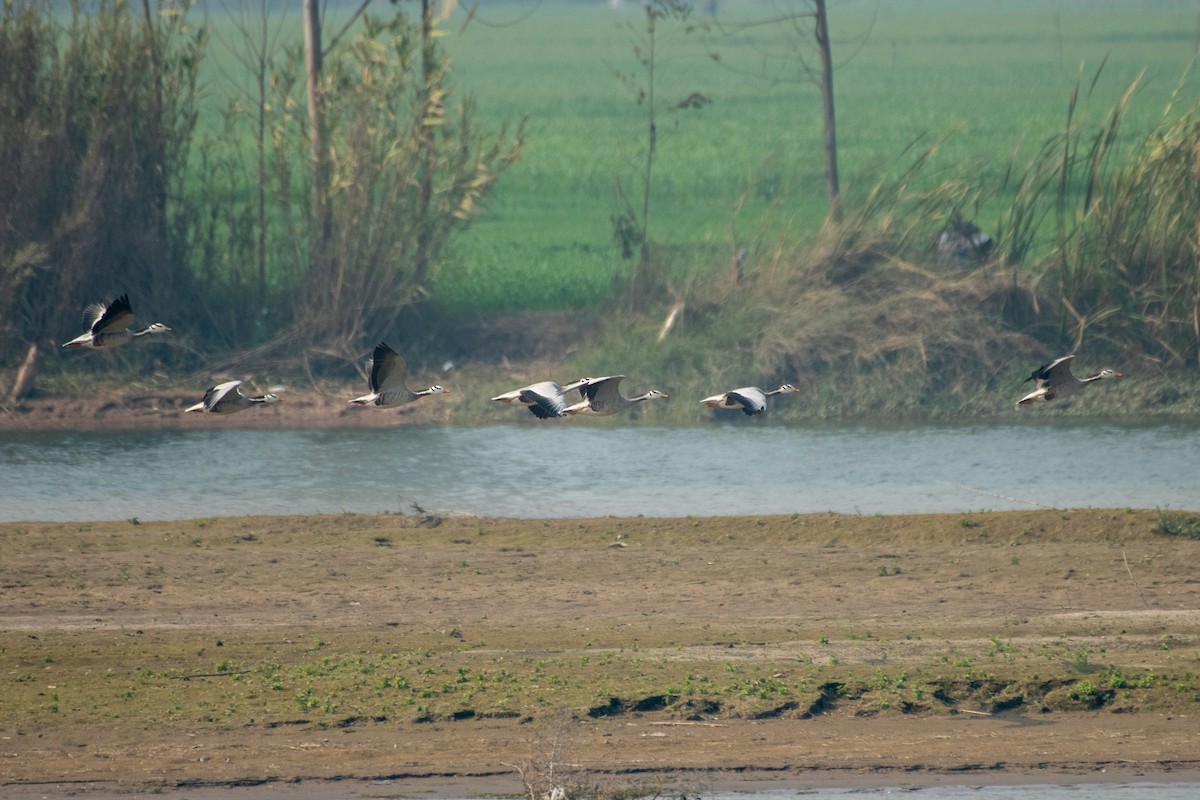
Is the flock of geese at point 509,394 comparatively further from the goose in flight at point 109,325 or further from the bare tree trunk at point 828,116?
the bare tree trunk at point 828,116

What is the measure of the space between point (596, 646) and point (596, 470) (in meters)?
8.31

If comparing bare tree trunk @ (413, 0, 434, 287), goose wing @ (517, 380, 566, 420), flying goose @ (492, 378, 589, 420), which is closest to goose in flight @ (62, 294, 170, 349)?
flying goose @ (492, 378, 589, 420)

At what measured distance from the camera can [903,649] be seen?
1423cm

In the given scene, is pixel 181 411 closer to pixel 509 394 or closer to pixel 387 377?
pixel 509 394

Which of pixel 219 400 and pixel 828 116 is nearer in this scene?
pixel 219 400

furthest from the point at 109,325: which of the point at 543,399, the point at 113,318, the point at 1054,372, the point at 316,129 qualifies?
the point at 316,129

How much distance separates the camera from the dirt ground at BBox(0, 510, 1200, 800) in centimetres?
1230

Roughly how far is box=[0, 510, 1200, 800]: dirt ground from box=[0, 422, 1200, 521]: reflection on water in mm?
1754

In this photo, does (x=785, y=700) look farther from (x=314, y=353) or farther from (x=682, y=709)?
(x=314, y=353)

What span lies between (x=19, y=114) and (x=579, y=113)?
1207 inches

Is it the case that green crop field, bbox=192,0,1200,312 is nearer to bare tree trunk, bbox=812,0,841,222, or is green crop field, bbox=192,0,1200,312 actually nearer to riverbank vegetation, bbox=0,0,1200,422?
bare tree trunk, bbox=812,0,841,222

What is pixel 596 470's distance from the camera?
2267cm

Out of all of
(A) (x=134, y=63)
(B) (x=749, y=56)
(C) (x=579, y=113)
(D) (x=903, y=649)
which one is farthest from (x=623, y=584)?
(B) (x=749, y=56)

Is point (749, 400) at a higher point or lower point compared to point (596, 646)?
higher
